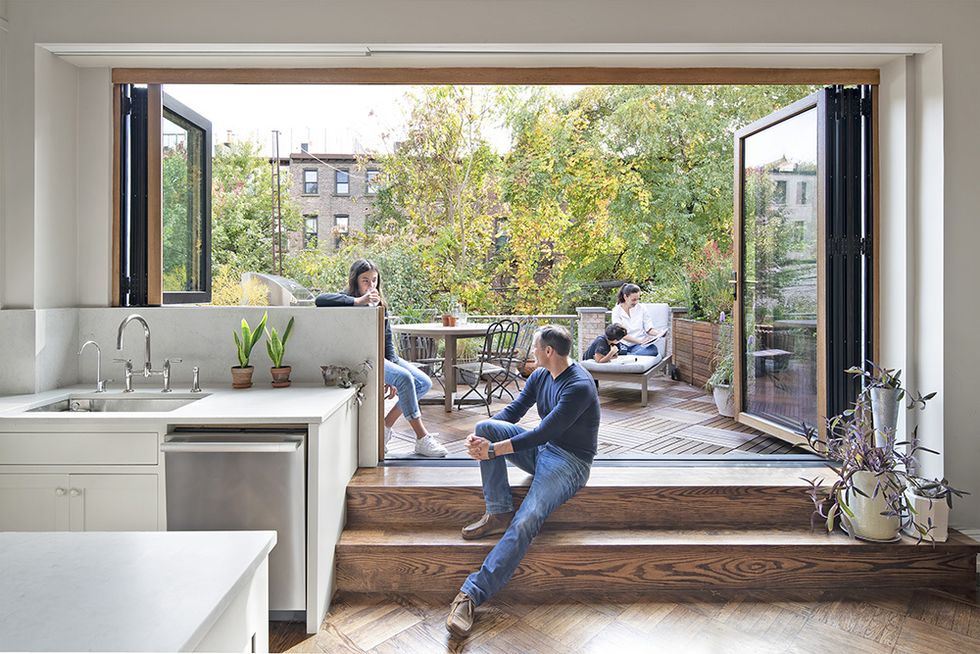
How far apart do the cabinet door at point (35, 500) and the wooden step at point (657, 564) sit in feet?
3.74

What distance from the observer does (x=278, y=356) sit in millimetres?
3295

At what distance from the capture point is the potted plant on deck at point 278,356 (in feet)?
10.8

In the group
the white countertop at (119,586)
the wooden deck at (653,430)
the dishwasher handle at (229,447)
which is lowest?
the wooden deck at (653,430)

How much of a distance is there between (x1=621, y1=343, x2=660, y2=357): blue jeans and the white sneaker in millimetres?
3169

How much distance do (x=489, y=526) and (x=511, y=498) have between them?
165 millimetres

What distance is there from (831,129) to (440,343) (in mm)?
5036

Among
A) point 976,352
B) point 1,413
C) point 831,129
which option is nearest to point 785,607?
point 976,352

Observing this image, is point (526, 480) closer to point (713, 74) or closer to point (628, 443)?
point (628, 443)

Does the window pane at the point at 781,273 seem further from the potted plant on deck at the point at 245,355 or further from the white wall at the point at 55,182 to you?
the white wall at the point at 55,182

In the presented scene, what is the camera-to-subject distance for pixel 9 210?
309 cm

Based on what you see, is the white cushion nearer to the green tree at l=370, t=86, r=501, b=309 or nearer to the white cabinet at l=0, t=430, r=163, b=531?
the white cabinet at l=0, t=430, r=163, b=531

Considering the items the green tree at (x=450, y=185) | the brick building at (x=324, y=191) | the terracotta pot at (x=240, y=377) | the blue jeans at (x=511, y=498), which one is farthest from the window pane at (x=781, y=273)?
the brick building at (x=324, y=191)

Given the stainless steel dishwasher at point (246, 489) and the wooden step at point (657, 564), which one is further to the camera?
the wooden step at point (657, 564)

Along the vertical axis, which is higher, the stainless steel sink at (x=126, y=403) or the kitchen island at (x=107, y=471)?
the stainless steel sink at (x=126, y=403)
